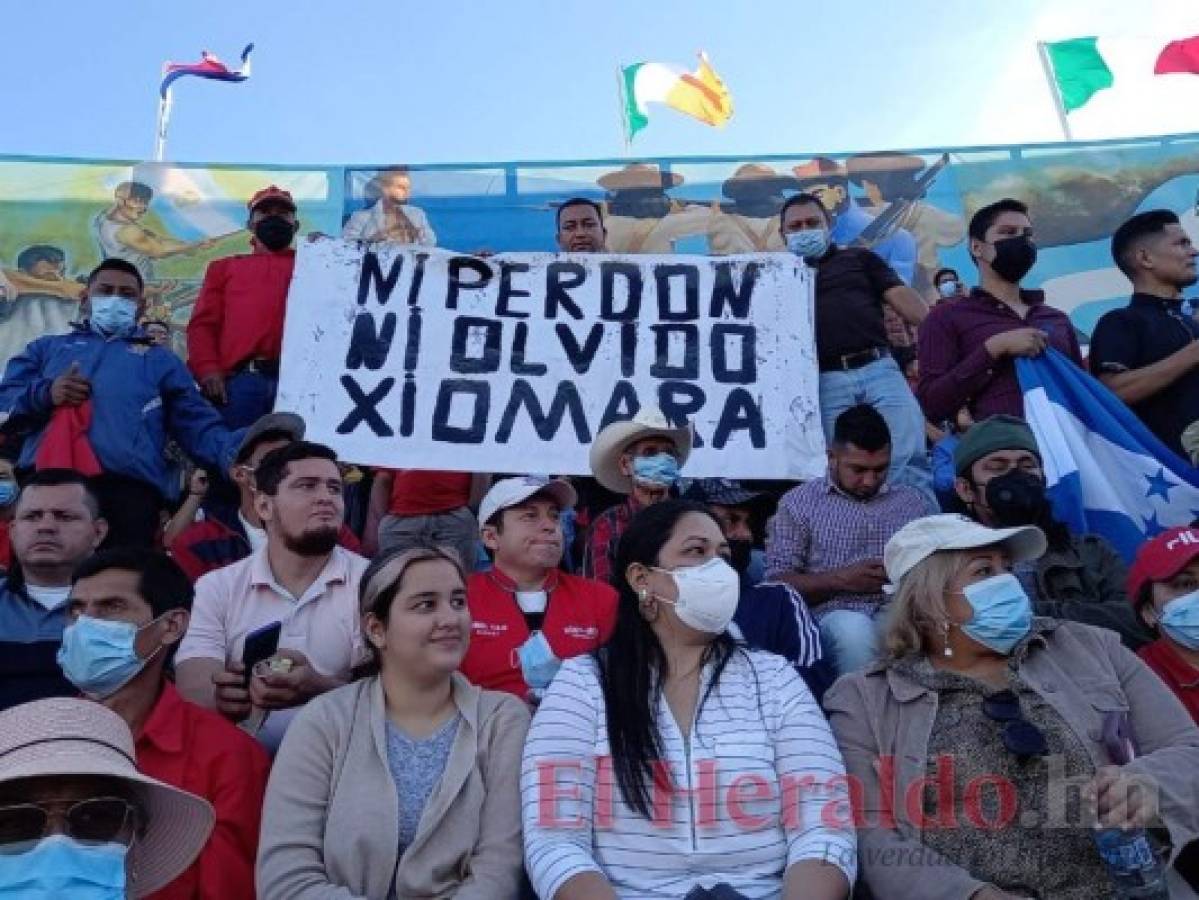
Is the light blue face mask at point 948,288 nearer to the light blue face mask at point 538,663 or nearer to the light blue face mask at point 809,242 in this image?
the light blue face mask at point 809,242

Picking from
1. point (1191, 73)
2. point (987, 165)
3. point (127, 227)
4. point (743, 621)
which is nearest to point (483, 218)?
point (127, 227)

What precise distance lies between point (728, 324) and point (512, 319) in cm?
109

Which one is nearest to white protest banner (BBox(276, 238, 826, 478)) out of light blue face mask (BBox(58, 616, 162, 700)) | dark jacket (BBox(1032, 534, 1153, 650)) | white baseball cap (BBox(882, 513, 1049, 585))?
dark jacket (BBox(1032, 534, 1153, 650))

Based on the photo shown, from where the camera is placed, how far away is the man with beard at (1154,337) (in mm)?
5664

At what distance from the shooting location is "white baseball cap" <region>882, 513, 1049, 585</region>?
12.2ft

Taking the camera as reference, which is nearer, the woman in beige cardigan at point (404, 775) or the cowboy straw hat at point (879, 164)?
the woman in beige cardigan at point (404, 775)

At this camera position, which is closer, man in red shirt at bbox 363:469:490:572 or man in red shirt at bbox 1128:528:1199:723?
man in red shirt at bbox 1128:528:1199:723

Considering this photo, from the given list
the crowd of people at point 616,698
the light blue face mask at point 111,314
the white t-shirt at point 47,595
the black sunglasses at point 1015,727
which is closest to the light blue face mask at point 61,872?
the crowd of people at point 616,698

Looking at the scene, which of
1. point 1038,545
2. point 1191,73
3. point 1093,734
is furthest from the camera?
point 1191,73

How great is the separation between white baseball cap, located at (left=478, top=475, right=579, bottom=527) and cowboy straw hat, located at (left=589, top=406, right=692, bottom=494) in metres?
0.42

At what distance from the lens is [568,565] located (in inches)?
229

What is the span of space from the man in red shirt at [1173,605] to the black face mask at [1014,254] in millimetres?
1907

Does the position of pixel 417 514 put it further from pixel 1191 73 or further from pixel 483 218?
pixel 1191 73

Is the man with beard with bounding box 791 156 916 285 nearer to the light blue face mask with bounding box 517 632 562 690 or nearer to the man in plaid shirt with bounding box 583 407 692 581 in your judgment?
the man in plaid shirt with bounding box 583 407 692 581
